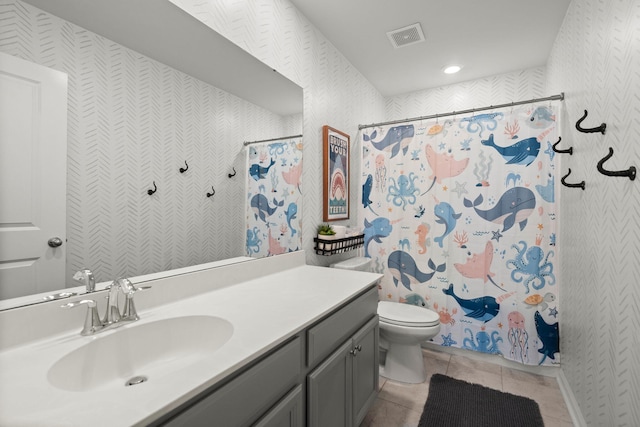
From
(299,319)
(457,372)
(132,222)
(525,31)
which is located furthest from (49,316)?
(525,31)

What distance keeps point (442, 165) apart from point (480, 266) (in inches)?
32.7

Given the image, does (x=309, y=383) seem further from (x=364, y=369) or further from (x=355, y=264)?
(x=355, y=264)

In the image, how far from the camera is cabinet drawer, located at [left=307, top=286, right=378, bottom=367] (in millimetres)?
1106

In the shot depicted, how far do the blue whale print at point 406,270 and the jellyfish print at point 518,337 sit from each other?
24.0 inches

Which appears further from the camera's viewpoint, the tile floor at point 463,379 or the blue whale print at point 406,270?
the blue whale print at point 406,270

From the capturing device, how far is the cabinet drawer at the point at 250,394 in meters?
0.68

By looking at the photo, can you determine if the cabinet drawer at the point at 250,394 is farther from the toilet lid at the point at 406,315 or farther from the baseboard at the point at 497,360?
the baseboard at the point at 497,360

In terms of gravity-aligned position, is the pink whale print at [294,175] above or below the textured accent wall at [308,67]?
below

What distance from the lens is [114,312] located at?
977 millimetres

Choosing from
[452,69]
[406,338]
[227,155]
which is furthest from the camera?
[452,69]

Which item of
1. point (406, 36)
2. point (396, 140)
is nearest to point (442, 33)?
point (406, 36)

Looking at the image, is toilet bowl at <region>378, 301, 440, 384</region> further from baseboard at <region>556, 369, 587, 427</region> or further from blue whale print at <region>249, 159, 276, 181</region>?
blue whale print at <region>249, 159, 276, 181</region>

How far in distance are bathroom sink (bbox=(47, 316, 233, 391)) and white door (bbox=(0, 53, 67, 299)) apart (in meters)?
0.25

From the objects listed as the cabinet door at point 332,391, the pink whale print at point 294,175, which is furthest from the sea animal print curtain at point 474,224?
the cabinet door at point 332,391
